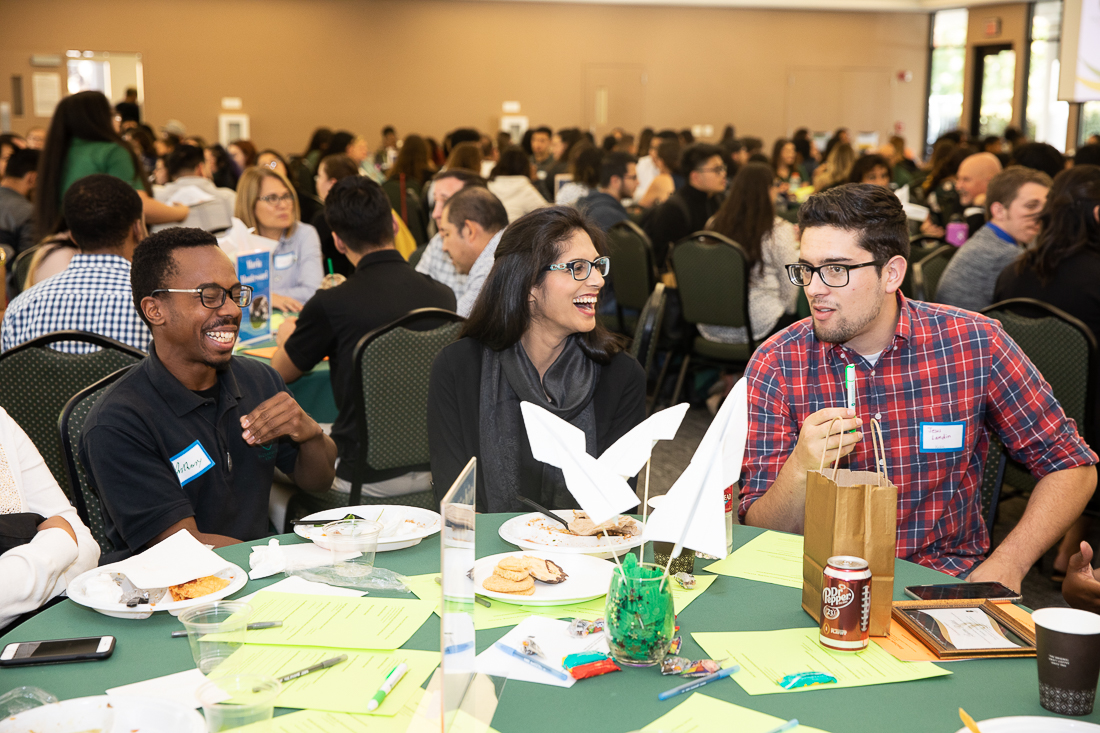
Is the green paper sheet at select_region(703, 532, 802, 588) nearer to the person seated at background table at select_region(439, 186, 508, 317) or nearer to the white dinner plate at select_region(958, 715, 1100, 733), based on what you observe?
the white dinner plate at select_region(958, 715, 1100, 733)

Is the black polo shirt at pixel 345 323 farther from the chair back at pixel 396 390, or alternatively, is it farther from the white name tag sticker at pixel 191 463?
the white name tag sticker at pixel 191 463

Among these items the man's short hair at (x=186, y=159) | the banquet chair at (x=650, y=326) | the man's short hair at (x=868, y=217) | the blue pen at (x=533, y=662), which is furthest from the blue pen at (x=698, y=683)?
the man's short hair at (x=186, y=159)

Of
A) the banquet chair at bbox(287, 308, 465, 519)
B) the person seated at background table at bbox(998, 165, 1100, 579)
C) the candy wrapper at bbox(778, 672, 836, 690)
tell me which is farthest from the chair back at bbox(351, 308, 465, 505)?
the person seated at background table at bbox(998, 165, 1100, 579)

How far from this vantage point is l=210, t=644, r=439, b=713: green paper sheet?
1.12 metres

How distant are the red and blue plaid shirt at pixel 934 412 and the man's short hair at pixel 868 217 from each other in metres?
0.14

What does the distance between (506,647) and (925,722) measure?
51cm

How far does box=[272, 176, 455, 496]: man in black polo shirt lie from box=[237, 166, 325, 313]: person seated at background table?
49.7 inches

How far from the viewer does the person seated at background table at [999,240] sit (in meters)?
3.93

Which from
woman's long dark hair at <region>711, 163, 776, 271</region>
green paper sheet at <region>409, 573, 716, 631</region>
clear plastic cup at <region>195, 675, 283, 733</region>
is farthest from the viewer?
woman's long dark hair at <region>711, 163, 776, 271</region>

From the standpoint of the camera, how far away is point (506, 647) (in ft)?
4.08

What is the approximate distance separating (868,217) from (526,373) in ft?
2.61

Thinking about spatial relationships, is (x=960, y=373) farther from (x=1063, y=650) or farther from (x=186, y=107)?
(x=186, y=107)

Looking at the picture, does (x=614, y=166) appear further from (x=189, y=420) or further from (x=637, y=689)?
(x=637, y=689)

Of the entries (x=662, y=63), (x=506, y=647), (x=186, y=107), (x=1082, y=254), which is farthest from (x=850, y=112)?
(x=506, y=647)
